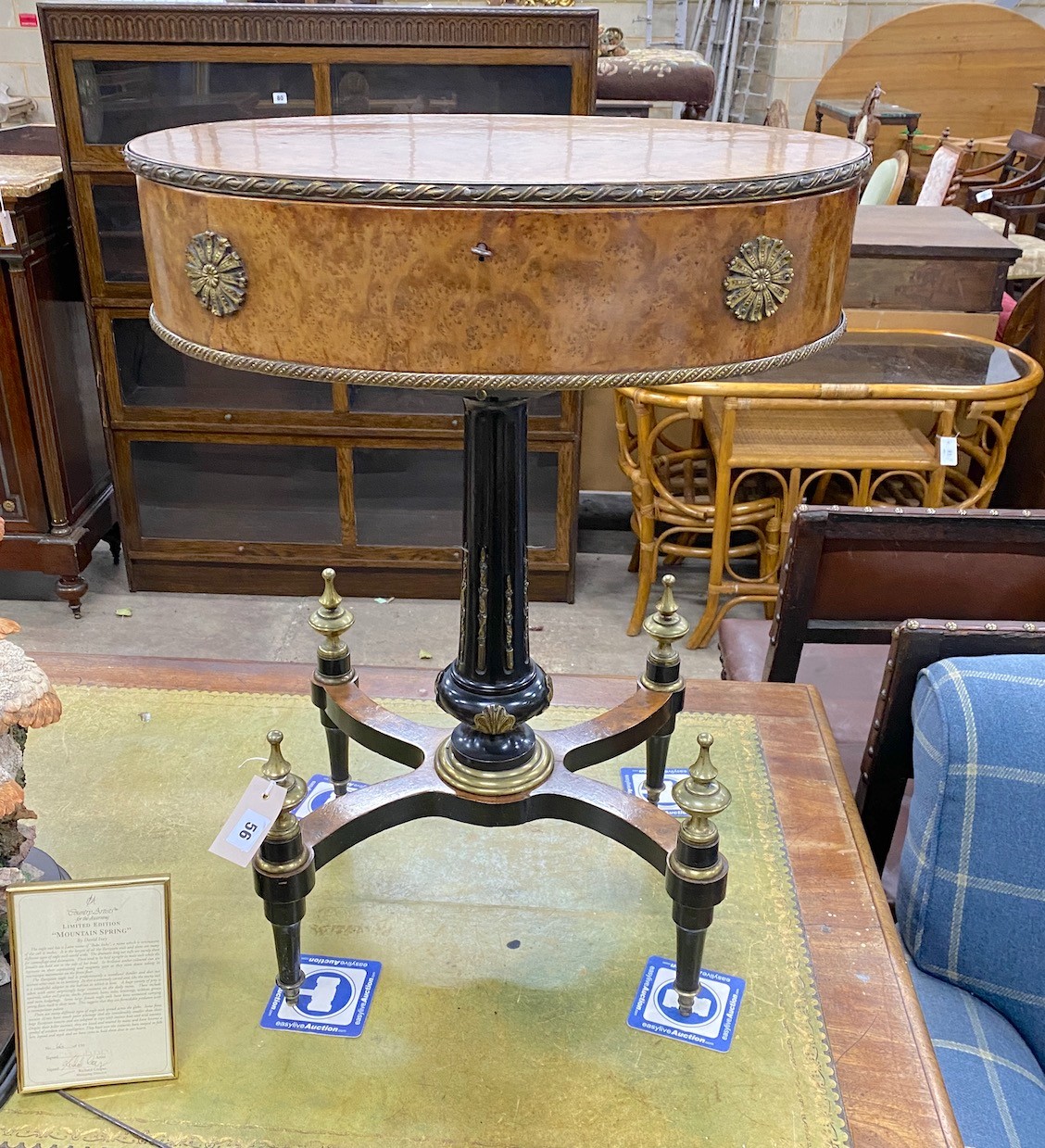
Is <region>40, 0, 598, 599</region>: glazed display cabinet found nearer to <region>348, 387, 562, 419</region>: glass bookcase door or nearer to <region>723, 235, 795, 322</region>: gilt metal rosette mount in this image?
<region>348, 387, 562, 419</region>: glass bookcase door

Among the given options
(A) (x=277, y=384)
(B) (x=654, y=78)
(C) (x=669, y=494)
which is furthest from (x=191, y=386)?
(B) (x=654, y=78)

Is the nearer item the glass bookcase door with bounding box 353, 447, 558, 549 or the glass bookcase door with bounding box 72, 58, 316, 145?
the glass bookcase door with bounding box 72, 58, 316, 145

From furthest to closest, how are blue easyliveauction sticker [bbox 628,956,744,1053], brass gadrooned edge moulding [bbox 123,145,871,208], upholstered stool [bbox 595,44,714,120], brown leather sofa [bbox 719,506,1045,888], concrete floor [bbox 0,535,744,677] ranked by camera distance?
upholstered stool [bbox 595,44,714,120], concrete floor [bbox 0,535,744,677], brown leather sofa [bbox 719,506,1045,888], blue easyliveauction sticker [bbox 628,956,744,1053], brass gadrooned edge moulding [bbox 123,145,871,208]

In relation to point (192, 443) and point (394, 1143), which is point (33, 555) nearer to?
point (192, 443)

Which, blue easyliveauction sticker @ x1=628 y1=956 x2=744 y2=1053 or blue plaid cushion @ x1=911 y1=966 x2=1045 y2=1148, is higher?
blue easyliveauction sticker @ x1=628 y1=956 x2=744 y2=1053

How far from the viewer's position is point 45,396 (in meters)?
2.30

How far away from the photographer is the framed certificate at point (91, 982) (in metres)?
0.81

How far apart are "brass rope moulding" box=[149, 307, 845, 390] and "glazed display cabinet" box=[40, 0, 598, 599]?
1.24 m

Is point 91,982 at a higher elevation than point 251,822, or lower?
lower

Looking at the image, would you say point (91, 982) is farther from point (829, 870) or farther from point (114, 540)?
point (114, 540)

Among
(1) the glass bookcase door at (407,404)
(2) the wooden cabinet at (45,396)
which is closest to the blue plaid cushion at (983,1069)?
(1) the glass bookcase door at (407,404)

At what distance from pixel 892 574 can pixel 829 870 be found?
0.42 metres

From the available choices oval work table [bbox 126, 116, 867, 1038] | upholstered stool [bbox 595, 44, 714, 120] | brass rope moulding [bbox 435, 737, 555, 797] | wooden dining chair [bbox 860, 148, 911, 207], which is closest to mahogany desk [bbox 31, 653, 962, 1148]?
oval work table [bbox 126, 116, 867, 1038]

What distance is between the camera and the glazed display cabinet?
2.03 meters
